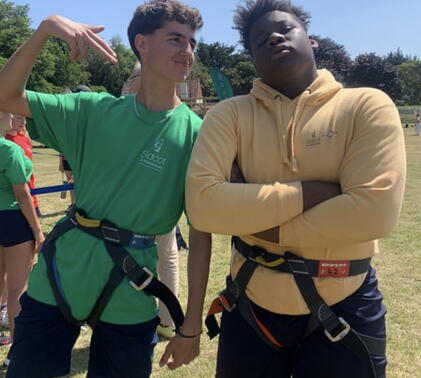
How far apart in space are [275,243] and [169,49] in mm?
1157

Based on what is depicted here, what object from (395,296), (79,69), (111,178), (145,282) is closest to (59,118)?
(111,178)

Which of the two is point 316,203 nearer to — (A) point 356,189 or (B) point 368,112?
(A) point 356,189

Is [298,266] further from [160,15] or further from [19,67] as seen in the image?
[19,67]

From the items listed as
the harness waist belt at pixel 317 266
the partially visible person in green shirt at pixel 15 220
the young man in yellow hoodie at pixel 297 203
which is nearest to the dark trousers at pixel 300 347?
the young man in yellow hoodie at pixel 297 203

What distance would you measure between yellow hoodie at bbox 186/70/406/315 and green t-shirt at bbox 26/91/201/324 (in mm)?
313

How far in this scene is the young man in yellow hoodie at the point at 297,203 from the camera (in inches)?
74.0

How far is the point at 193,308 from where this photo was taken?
2.32 meters

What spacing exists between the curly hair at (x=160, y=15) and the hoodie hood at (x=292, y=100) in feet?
1.93

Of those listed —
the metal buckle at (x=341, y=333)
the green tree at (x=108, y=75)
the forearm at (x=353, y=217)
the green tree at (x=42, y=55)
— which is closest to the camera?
the forearm at (x=353, y=217)

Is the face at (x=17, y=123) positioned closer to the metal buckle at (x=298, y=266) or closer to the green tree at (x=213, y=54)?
the metal buckle at (x=298, y=266)

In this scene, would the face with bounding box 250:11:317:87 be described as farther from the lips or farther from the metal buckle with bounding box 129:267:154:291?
the metal buckle with bounding box 129:267:154:291

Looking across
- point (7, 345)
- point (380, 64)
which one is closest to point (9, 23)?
point (380, 64)

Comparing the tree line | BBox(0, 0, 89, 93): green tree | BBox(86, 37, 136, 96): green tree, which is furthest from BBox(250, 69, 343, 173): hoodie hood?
BBox(86, 37, 136, 96): green tree

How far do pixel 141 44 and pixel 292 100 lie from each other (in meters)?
0.92
